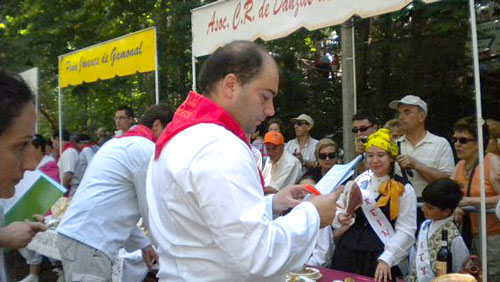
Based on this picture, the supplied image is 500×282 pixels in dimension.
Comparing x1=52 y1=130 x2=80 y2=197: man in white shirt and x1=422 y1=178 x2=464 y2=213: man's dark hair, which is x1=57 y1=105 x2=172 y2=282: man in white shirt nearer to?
x1=422 y1=178 x2=464 y2=213: man's dark hair

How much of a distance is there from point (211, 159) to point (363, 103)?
8.15 metres

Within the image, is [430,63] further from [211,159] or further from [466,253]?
[211,159]

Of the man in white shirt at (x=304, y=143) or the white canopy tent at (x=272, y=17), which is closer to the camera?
the white canopy tent at (x=272, y=17)

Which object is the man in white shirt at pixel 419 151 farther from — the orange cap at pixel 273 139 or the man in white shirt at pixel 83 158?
the man in white shirt at pixel 83 158

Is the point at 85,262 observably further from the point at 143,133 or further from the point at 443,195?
the point at 443,195

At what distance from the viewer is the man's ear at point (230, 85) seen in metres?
1.81

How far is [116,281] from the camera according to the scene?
448cm

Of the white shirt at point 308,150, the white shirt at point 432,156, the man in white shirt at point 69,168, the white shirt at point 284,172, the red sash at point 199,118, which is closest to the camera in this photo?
the red sash at point 199,118

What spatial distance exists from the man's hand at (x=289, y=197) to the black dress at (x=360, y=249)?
1530 mm

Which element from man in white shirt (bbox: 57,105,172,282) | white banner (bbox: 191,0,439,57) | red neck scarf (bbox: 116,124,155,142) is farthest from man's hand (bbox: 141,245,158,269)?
Answer: white banner (bbox: 191,0,439,57)

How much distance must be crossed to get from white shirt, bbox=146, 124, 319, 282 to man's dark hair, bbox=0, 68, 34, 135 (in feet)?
1.52

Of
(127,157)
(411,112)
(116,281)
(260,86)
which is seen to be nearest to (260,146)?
(411,112)

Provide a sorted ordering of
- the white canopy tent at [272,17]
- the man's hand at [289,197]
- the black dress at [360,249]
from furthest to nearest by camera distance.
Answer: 1. the white canopy tent at [272,17]
2. the black dress at [360,249]
3. the man's hand at [289,197]

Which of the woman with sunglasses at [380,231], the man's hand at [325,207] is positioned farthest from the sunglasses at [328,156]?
the man's hand at [325,207]
